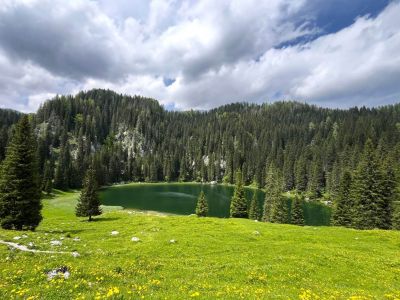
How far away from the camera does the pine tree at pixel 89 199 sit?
5488 cm

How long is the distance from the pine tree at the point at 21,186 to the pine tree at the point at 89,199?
17710mm

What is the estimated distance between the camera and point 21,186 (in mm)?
36188

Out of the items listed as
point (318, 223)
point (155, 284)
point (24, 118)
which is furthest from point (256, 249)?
point (318, 223)

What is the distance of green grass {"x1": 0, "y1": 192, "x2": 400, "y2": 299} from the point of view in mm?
13142

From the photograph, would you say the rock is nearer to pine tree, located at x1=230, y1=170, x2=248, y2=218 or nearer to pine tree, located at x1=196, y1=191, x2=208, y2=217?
pine tree, located at x1=196, y1=191, x2=208, y2=217

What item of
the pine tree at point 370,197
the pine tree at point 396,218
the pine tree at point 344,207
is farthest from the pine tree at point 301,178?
the pine tree at point 396,218

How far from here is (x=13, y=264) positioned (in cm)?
1594

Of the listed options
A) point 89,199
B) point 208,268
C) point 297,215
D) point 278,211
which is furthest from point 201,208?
point 208,268

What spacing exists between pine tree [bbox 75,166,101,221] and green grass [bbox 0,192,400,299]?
18226 millimetres

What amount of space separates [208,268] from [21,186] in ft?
96.5

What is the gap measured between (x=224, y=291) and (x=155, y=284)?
3.74 meters

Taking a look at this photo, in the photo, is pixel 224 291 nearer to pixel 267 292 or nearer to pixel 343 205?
pixel 267 292

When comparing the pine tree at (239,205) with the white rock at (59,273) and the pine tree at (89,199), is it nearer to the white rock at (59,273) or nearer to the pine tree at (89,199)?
the pine tree at (89,199)

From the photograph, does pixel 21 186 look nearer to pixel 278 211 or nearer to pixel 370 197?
pixel 278 211
